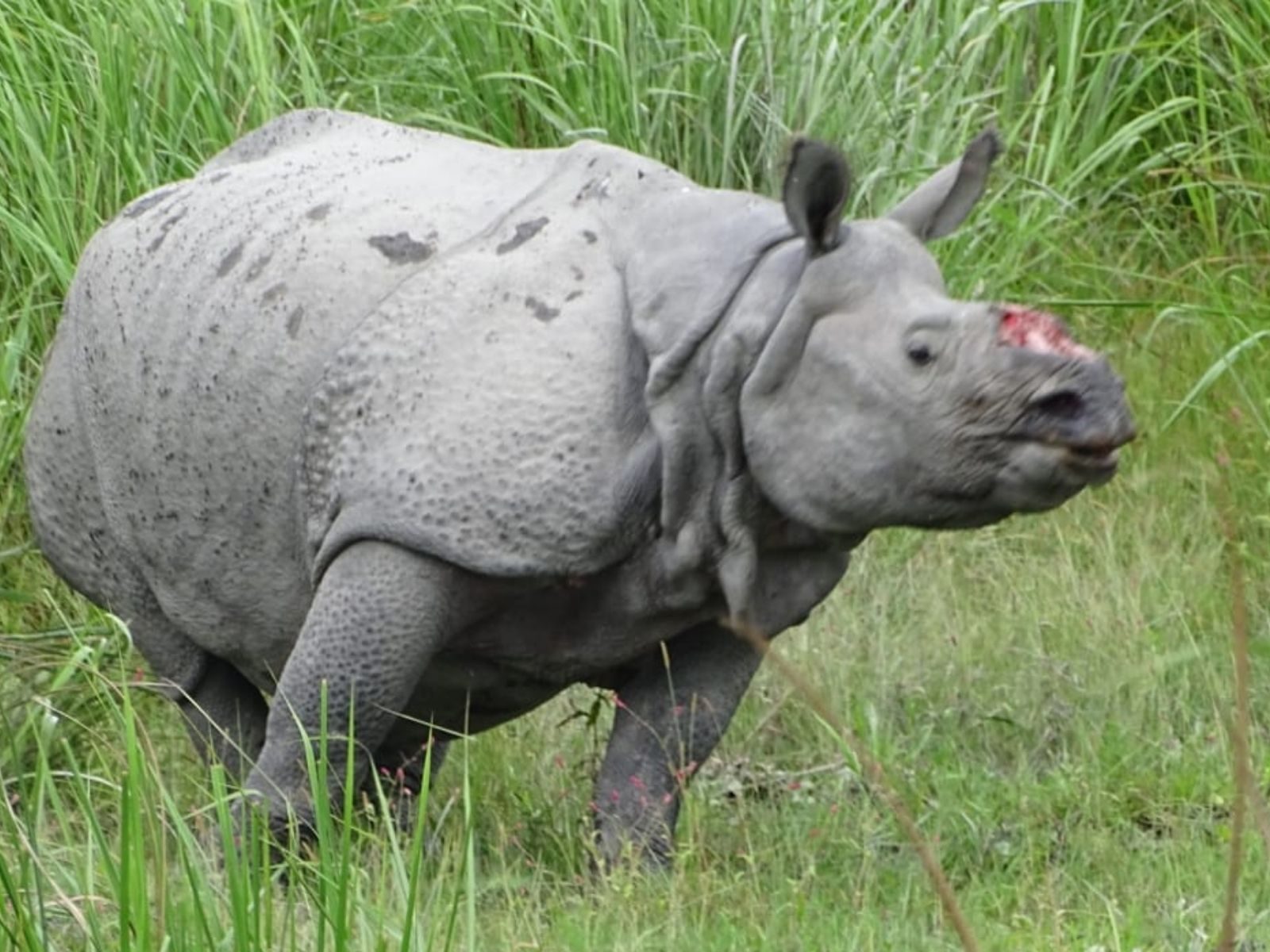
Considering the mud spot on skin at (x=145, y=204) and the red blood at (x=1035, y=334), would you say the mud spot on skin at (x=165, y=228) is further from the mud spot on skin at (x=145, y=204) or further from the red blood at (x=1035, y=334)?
the red blood at (x=1035, y=334)

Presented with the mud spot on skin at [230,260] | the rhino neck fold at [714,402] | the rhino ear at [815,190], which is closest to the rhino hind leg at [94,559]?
the mud spot on skin at [230,260]

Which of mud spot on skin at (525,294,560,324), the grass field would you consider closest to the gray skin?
mud spot on skin at (525,294,560,324)

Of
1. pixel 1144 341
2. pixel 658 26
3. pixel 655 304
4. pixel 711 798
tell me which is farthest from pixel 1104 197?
pixel 655 304

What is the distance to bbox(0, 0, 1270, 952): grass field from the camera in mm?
4785

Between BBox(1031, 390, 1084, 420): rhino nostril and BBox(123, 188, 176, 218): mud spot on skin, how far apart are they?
6.40 ft

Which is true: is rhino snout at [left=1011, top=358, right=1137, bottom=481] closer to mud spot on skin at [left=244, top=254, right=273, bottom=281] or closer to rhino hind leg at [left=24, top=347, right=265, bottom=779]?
mud spot on skin at [left=244, top=254, right=273, bottom=281]

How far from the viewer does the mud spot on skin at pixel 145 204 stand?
5.46m

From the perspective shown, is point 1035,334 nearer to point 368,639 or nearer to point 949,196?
point 949,196

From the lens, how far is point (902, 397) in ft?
14.6

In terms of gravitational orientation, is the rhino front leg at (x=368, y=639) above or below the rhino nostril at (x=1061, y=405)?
below

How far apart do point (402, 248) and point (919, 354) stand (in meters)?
0.99

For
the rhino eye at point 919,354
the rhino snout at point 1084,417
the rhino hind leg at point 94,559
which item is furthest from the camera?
the rhino hind leg at point 94,559

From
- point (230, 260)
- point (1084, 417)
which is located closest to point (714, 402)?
point (1084, 417)

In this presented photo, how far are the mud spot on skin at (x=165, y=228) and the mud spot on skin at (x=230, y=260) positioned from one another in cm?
22
